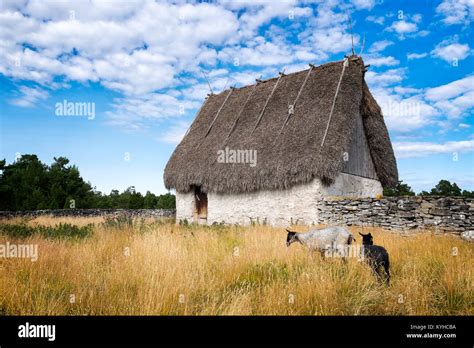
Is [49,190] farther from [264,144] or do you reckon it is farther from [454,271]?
[454,271]

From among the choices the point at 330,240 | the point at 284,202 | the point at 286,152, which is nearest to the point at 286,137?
the point at 286,152

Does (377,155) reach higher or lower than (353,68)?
lower

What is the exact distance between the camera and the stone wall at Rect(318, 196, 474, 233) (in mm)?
8570

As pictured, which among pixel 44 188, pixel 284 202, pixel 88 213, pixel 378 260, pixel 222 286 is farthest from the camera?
pixel 44 188

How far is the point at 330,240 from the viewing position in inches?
205

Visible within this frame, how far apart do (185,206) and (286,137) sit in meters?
6.59

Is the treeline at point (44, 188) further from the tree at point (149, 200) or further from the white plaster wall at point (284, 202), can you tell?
the white plaster wall at point (284, 202)

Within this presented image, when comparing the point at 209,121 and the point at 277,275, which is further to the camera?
the point at 209,121

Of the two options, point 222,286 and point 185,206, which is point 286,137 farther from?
point 222,286

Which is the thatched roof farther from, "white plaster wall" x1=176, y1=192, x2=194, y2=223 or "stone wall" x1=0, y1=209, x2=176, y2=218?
"stone wall" x1=0, y1=209, x2=176, y2=218

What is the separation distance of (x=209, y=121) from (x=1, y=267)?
1498 cm

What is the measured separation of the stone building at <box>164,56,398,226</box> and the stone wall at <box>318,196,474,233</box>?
2.86ft
